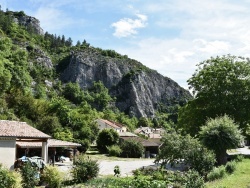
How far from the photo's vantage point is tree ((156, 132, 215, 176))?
22.0 metres

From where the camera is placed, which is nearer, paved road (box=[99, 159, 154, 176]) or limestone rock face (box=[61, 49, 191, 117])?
paved road (box=[99, 159, 154, 176])

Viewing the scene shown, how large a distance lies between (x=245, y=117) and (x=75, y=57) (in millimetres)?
131306

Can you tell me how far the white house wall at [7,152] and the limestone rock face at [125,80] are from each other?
123747 millimetres

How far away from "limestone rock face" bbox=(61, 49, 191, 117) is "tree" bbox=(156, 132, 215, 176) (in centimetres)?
12368

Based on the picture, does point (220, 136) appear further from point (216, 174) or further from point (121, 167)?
point (121, 167)

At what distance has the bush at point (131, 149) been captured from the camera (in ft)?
191

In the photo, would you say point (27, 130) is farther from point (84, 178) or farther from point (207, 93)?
point (207, 93)

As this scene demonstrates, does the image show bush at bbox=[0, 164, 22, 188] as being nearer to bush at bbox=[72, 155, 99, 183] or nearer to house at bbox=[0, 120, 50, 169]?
bush at bbox=[72, 155, 99, 183]

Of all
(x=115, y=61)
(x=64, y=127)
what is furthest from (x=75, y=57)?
(x=64, y=127)

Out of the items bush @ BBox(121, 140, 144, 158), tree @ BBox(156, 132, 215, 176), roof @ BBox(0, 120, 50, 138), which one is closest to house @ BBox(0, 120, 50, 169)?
roof @ BBox(0, 120, 50, 138)

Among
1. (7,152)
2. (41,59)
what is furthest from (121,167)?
(41,59)

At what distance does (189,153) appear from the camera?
2300 cm

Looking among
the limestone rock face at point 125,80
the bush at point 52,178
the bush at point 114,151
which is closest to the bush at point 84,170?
the bush at point 52,178

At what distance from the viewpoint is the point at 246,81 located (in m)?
39.8
